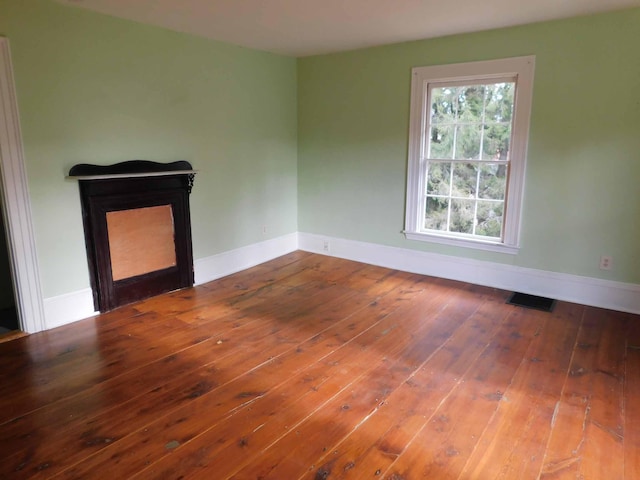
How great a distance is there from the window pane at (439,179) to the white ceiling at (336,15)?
47.4 inches

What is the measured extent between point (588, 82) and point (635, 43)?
373 millimetres

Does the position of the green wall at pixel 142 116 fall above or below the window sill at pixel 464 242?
above

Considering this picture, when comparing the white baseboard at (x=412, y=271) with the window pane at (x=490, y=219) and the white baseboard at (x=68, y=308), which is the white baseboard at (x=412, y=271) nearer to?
the white baseboard at (x=68, y=308)

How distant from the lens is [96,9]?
10.7 feet

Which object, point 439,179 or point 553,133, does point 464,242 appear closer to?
point 439,179

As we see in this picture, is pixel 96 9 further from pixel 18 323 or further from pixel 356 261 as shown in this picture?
pixel 356 261

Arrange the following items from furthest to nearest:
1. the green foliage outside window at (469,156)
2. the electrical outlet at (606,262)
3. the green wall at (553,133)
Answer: the green foliage outside window at (469,156)
the electrical outlet at (606,262)
the green wall at (553,133)

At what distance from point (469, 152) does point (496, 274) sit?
1180 millimetres

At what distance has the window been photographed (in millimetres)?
3873

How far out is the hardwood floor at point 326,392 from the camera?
195 centimetres

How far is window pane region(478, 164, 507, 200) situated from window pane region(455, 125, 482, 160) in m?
0.16

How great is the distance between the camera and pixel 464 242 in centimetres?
430

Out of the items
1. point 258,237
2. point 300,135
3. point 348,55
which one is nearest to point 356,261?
point 258,237

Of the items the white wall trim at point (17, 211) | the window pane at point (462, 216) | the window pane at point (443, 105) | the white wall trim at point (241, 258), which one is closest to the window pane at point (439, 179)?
the window pane at point (462, 216)
